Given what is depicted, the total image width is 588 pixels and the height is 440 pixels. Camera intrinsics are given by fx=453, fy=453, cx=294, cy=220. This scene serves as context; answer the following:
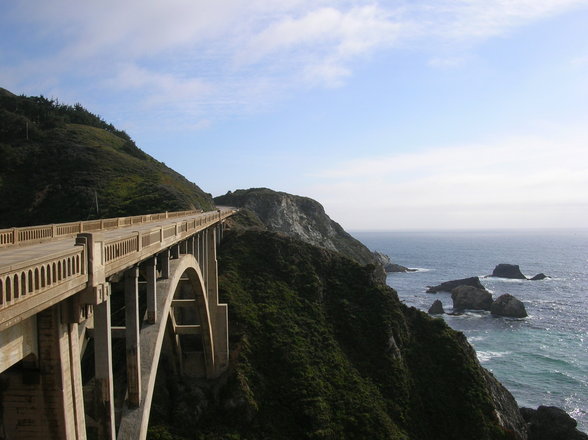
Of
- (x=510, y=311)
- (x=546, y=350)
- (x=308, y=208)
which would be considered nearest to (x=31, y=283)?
(x=546, y=350)

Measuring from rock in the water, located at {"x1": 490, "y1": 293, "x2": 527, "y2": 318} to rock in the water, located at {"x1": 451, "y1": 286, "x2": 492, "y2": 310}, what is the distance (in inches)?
150

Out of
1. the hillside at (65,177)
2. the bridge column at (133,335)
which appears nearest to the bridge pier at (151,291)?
the bridge column at (133,335)

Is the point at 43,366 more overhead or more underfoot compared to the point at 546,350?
more overhead

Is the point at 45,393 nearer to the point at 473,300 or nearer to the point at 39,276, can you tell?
the point at 39,276

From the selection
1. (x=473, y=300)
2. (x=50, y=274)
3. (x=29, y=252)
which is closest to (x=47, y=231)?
(x=29, y=252)

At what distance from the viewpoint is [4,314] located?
507 centimetres

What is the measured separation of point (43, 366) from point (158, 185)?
2110 inches

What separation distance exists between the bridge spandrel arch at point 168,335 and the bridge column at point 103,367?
251cm

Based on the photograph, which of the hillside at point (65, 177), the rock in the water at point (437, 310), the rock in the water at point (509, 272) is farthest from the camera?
the rock in the water at point (509, 272)

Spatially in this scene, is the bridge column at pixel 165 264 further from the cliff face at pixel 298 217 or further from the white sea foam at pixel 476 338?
the cliff face at pixel 298 217

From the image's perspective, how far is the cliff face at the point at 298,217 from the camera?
94463 millimetres

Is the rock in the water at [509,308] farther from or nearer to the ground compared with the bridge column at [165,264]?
nearer to the ground

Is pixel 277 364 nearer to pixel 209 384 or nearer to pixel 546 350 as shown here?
pixel 209 384

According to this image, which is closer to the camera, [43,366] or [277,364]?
[43,366]
